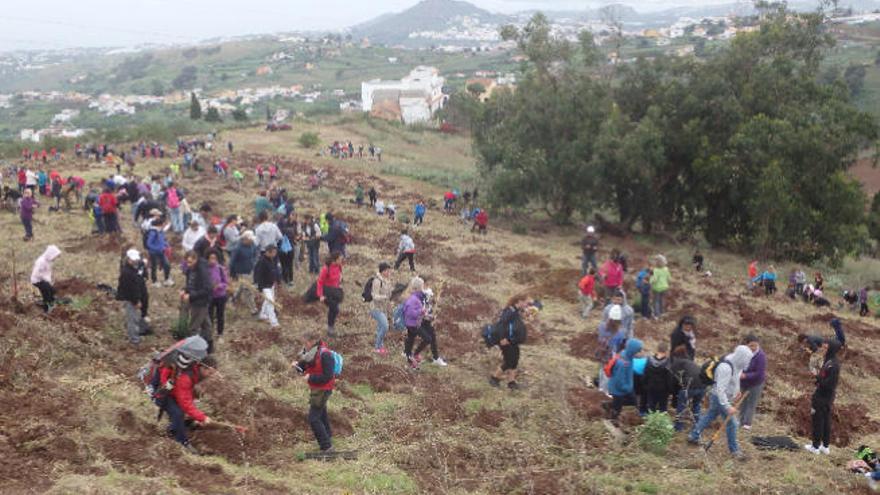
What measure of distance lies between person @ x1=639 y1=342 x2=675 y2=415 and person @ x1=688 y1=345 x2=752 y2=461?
564mm

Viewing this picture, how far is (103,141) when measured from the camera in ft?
145

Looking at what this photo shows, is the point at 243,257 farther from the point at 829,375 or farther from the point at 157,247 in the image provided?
the point at 829,375

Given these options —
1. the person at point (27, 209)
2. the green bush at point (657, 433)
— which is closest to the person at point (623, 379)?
the green bush at point (657, 433)

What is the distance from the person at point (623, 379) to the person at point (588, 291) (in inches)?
231

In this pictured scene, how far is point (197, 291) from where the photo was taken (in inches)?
400

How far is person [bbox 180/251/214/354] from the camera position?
33.3 ft

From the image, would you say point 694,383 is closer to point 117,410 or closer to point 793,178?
point 117,410

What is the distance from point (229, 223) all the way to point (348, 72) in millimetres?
186709

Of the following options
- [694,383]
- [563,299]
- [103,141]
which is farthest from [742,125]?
[103,141]

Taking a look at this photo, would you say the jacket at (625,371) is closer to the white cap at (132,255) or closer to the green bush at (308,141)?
the white cap at (132,255)

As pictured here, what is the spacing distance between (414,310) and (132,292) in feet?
14.4

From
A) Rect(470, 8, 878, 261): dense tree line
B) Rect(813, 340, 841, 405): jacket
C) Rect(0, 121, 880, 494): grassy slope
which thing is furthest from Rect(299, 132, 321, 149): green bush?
Rect(813, 340, 841, 405): jacket

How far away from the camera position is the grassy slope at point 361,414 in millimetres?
7352

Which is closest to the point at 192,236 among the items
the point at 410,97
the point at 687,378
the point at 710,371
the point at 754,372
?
the point at 687,378
